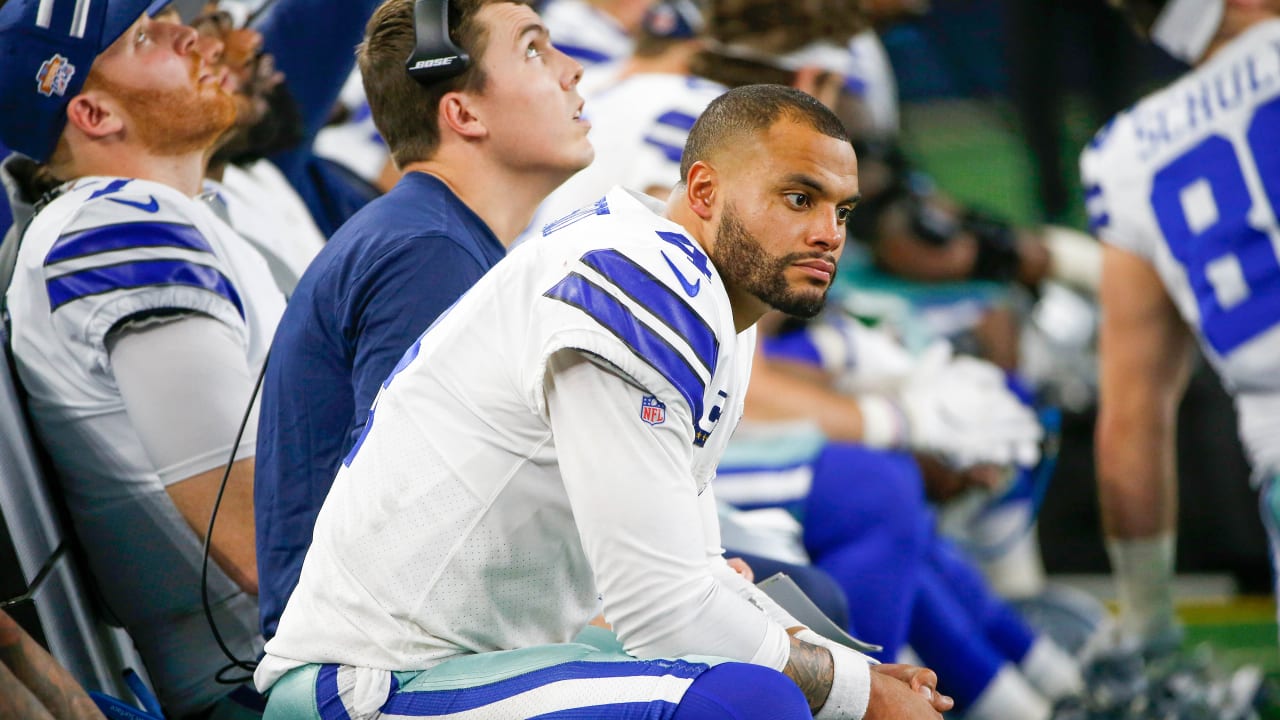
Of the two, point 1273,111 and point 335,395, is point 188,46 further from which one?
point 1273,111

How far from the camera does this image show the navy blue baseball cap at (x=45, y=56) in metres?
2.48

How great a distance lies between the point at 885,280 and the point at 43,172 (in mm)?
3815

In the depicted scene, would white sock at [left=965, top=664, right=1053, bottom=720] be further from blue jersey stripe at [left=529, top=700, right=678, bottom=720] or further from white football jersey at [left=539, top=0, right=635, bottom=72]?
white football jersey at [left=539, top=0, right=635, bottom=72]

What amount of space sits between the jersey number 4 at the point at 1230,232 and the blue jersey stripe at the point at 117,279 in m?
2.69

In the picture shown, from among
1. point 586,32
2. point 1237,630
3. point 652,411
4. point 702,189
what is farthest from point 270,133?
point 1237,630

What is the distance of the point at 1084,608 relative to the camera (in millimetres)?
5172

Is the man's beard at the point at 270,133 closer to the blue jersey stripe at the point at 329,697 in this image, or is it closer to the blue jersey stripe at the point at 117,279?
the blue jersey stripe at the point at 117,279

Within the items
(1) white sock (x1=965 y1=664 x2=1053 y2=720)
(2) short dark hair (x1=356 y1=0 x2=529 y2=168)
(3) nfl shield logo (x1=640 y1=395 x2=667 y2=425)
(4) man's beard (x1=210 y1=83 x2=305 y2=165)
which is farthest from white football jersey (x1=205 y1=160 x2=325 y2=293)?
(1) white sock (x1=965 y1=664 x2=1053 y2=720)

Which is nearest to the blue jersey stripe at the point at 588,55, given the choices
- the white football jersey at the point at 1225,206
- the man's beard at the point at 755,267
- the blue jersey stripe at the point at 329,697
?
the white football jersey at the point at 1225,206

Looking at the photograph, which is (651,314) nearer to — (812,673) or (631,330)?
(631,330)

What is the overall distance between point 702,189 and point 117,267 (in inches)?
40.1

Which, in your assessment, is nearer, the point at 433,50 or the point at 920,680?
the point at 920,680

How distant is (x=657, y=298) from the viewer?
1.69m

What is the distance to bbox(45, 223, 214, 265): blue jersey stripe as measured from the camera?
2400 millimetres
